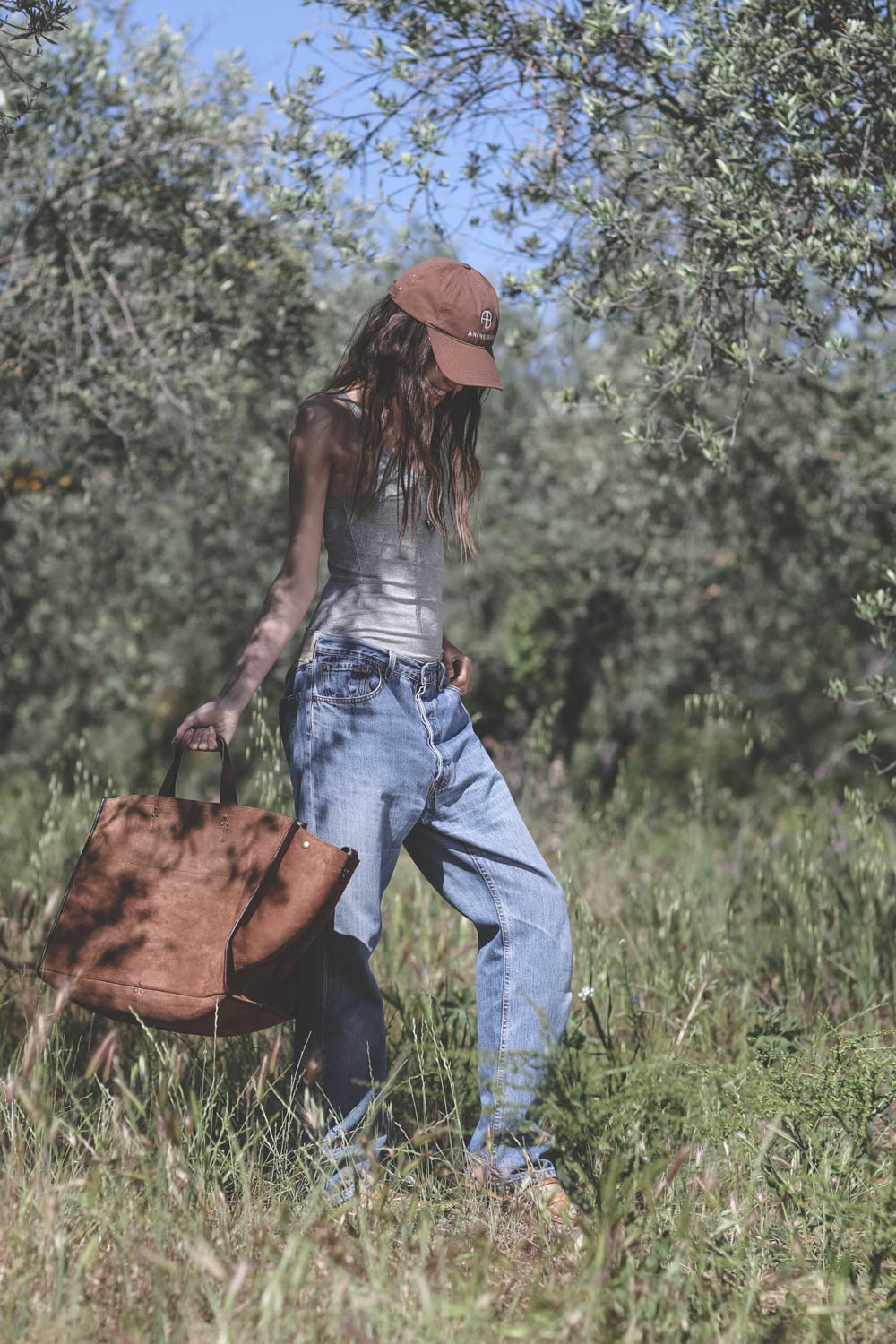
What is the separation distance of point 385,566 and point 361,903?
2.30ft

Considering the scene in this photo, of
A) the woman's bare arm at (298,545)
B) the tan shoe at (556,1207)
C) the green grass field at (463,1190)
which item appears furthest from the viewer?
the woman's bare arm at (298,545)

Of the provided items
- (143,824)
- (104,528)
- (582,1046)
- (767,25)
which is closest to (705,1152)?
(582,1046)

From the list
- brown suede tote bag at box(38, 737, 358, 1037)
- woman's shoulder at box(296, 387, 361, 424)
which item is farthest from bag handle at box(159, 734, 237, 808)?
woman's shoulder at box(296, 387, 361, 424)

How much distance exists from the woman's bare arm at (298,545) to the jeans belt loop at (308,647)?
51 mm

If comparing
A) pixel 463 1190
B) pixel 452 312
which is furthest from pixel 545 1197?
pixel 452 312

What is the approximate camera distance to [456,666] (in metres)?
2.93

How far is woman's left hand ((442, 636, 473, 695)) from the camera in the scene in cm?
289

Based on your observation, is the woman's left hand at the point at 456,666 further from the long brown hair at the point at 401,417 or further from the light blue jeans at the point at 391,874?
the long brown hair at the point at 401,417

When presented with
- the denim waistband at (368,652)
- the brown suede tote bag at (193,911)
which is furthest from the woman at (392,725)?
the brown suede tote bag at (193,911)

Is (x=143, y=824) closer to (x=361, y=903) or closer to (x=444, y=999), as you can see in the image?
(x=361, y=903)

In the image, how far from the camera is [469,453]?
279 cm

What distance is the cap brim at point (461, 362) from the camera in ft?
8.48

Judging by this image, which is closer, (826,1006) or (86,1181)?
(86,1181)

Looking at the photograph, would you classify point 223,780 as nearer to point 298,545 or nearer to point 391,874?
point 391,874
